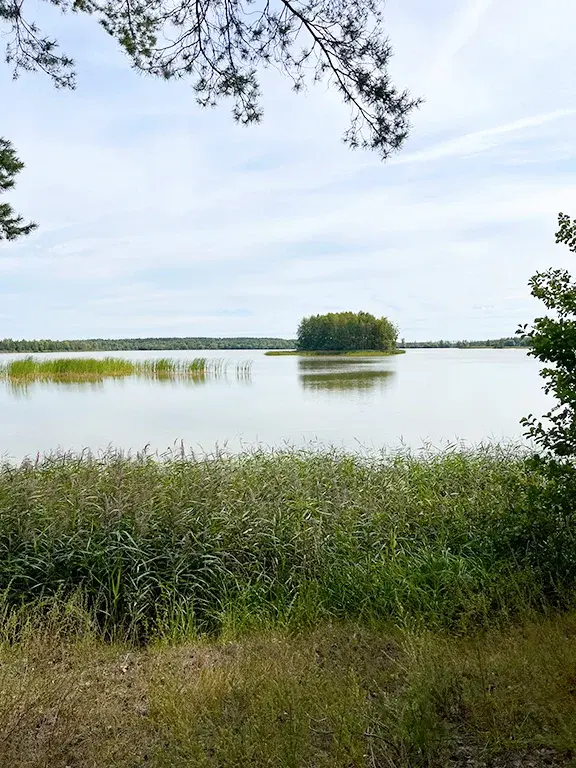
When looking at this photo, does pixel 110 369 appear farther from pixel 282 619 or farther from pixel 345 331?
pixel 282 619

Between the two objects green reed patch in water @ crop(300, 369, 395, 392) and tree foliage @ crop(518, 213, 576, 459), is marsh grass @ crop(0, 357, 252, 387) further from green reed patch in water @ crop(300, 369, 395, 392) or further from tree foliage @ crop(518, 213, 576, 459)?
tree foliage @ crop(518, 213, 576, 459)

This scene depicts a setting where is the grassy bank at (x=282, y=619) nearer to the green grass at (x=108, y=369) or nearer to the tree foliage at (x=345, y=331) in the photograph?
the green grass at (x=108, y=369)

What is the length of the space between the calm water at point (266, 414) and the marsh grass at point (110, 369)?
155 cm

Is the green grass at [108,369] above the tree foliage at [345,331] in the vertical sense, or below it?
below

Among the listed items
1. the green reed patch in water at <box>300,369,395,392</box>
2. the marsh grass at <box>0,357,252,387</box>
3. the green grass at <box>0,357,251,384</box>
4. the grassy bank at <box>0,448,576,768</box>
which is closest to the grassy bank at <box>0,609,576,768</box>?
the grassy bank at <box>0,448,576,768</box>

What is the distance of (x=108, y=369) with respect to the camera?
19547 mm

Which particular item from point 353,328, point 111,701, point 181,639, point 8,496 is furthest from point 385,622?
point 353,328

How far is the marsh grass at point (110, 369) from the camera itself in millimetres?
17859

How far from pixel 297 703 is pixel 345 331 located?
88.6 ft

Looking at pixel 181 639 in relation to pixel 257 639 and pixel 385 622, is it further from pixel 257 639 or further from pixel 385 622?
pixel 385 622

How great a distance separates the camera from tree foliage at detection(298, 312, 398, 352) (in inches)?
1123

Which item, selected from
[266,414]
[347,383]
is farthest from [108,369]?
[266,414]

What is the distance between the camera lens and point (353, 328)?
1128 inches

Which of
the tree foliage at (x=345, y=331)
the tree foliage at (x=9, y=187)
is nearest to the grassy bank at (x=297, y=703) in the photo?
the tree foliage at (x=9, y=187)
